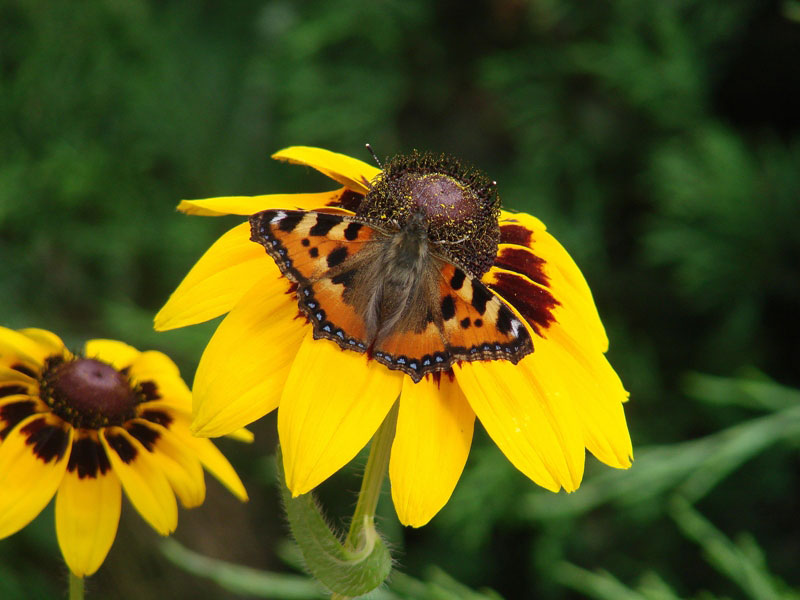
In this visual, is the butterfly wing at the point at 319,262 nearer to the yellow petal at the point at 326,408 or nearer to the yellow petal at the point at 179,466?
the yellow petal at the point at 326,408

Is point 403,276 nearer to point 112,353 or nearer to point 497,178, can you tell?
point 112,353

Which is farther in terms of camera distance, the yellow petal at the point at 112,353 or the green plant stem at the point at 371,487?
the yellow petal at the point at 112,353

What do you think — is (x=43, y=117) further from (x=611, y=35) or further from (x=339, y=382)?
(x=339, y=382)

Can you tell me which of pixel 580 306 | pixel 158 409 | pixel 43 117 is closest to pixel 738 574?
pixel 580 306

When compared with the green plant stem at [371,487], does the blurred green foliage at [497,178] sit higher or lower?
higher

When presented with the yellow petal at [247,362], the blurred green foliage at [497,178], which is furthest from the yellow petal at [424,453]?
the blurred green foliage at [497,178]
